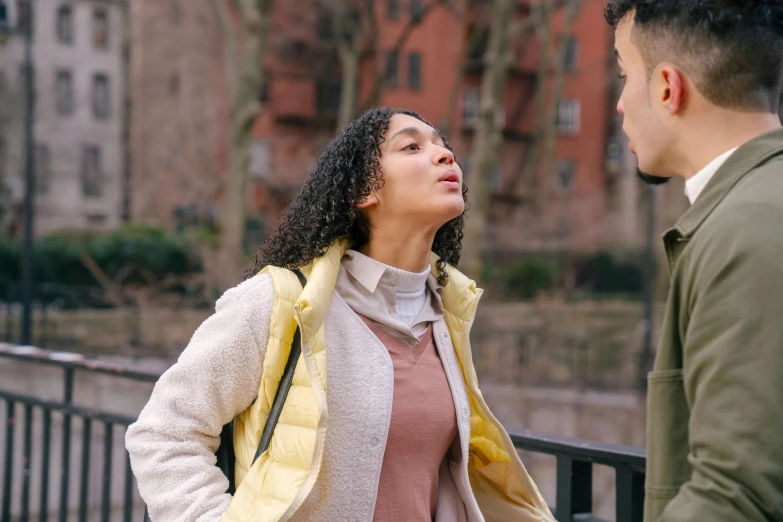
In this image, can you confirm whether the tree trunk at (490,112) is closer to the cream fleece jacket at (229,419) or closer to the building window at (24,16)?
the building window at (24,16)

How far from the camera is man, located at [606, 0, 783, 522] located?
1.40 metres

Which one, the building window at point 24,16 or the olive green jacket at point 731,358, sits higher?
the building window at point 24,16

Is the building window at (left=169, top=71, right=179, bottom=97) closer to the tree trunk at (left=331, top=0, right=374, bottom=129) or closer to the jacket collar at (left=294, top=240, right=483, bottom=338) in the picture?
the tree trunk at (left=331, top=0, right=374, bottom=129)

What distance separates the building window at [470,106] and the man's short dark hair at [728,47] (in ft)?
127

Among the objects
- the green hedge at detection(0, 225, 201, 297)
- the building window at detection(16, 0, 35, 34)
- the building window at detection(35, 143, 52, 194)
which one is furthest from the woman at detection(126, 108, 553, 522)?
the building window at detection(35, 143, 52, 194)

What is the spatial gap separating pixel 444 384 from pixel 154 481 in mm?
871

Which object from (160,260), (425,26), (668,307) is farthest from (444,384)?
(425,26)

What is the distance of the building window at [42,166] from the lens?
35.3 meters

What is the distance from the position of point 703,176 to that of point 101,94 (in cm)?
4246

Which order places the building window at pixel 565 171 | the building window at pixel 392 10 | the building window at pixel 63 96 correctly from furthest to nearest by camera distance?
the building window at pixel 565 171 → the building window at pixel 63 96 → the building window at pixel 392 10

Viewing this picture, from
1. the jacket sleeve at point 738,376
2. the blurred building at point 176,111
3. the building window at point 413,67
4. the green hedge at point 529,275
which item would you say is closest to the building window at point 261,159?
the blurred building at point 176,111

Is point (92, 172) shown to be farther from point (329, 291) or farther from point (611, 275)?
point (329, 291)

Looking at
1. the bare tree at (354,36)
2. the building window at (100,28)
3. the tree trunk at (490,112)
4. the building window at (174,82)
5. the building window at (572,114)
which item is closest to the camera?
the tree trunk at (490,112)

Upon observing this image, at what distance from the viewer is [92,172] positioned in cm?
3722
